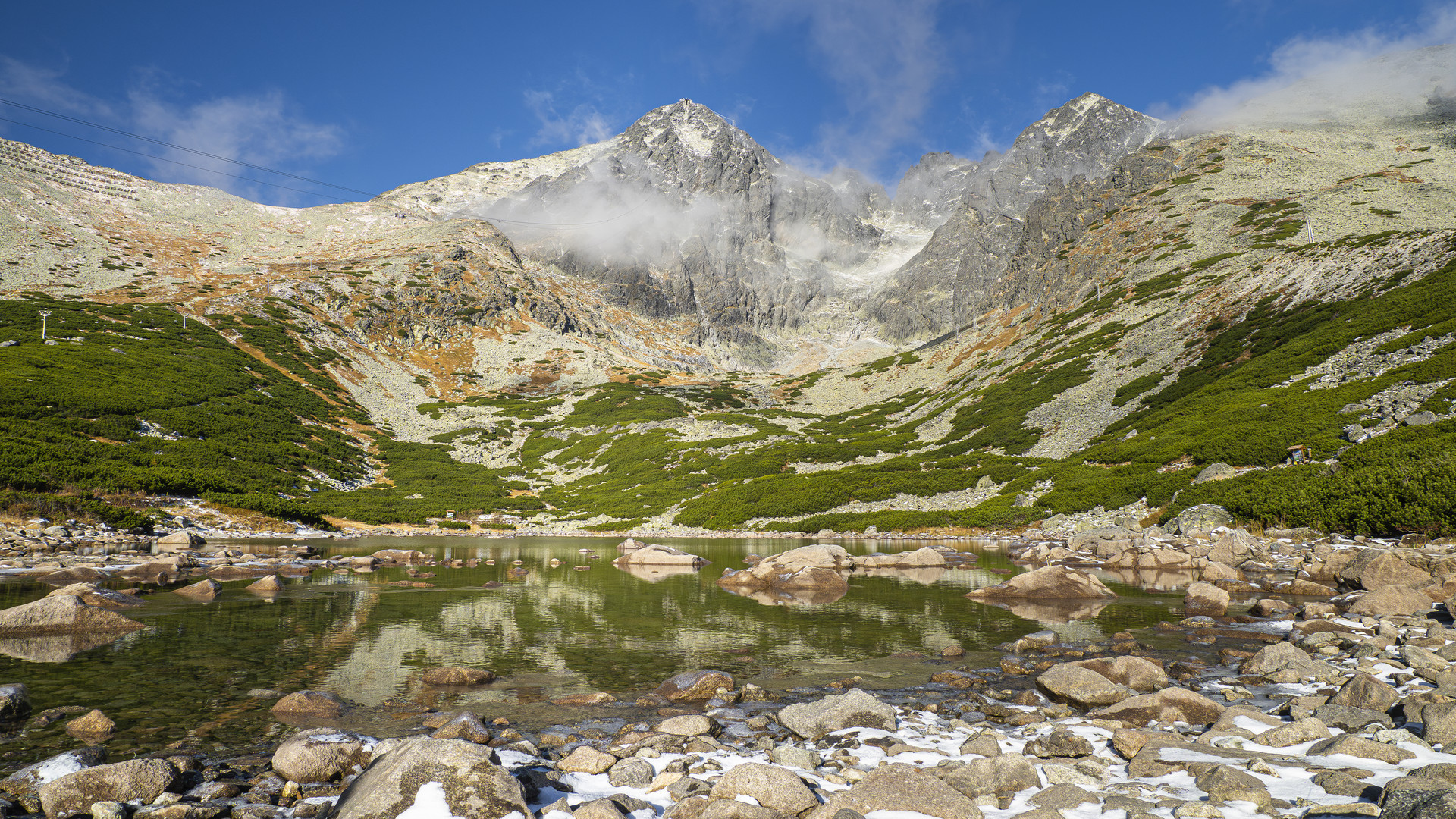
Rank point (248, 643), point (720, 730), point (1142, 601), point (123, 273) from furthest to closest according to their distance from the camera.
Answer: point (123, 273)
point (1142, 601)
point (248, 643)
point (720, 730)

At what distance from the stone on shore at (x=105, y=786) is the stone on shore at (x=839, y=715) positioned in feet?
27.3

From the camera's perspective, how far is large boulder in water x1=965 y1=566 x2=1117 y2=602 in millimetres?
24078

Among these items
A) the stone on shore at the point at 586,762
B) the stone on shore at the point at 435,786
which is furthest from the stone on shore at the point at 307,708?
the stone on shore at the point at 586,762

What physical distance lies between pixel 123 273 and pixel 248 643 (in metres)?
186

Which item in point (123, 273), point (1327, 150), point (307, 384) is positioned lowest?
point (307, 384)

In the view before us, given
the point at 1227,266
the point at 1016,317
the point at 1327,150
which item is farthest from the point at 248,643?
the point at 1327,150

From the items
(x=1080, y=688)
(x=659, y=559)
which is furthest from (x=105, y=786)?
(x=659, y=559)

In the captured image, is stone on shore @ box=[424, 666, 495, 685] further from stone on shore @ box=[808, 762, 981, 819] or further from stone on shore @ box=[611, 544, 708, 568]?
stone on shore @ box=[611, 544, 708, 568]

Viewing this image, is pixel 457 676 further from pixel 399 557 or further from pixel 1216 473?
pixel 1216 473

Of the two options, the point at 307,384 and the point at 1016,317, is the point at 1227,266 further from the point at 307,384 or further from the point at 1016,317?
the point at 307,384

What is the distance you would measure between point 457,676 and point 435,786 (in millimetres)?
7597

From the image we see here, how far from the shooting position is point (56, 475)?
41.9 metres

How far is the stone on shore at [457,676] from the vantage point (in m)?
13.4

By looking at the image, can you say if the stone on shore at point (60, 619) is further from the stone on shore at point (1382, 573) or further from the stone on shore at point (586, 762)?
the stone on shore at point (1382, 573)
